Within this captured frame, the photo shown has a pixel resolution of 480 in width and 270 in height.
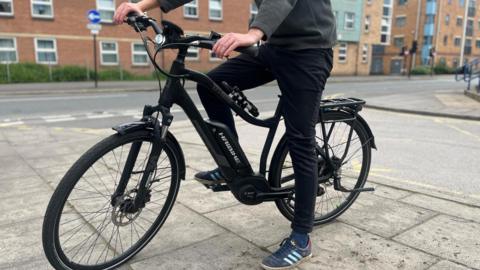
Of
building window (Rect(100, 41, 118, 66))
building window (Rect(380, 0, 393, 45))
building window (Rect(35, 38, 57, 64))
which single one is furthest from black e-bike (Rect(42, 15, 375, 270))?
building window (Rect(380, 0, 393, 45))

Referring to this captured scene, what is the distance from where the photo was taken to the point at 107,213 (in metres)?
2.68

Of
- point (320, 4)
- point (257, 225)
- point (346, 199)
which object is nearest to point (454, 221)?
point (346, 199)

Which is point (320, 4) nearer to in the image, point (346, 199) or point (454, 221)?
point (346, 199)

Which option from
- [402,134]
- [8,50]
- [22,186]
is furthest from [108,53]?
[22,186]

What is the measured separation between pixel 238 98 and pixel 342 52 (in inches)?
1589

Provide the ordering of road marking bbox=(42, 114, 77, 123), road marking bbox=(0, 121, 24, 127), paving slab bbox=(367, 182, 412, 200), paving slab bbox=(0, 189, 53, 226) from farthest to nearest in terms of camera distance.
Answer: road marking bbox=(42, 114, 77, 123), road marking bbox=(0, 121, 24, 127), paving slab bbox=(367, 182, 412, 200), paving slab bbox=(0, 189, 53, 226)

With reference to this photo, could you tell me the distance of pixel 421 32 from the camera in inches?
2349

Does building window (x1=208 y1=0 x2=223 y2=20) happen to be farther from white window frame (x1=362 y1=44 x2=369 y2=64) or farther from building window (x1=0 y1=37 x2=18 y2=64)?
white window frame (x1=362 y1=44 x2=369 y2=64)

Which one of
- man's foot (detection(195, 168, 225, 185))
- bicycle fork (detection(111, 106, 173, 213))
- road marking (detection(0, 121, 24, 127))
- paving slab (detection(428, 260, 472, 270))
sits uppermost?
bicycle fork (detection(111, 106, 173, 213))

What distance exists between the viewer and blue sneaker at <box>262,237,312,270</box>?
2.57 meters

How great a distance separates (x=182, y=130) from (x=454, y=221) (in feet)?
17.5

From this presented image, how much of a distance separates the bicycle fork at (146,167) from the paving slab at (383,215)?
1.61 metres

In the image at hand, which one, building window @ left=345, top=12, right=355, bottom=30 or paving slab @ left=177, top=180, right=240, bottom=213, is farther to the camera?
building window @ left=345, top=12, right=355, bottom=30

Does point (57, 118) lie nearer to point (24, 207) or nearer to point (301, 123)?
point (24, 207)
